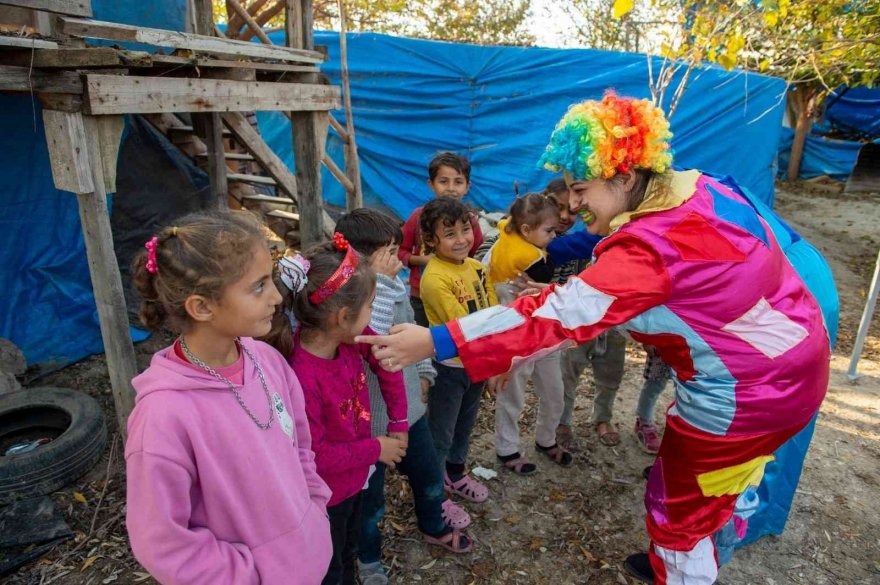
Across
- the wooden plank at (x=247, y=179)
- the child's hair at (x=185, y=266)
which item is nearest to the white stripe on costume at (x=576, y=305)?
the child's hair at (x=185, y=266)

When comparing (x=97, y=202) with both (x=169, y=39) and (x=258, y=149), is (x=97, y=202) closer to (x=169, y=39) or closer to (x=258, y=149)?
(x=169, y=39)

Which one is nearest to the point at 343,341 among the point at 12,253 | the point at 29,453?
the point at 29,453

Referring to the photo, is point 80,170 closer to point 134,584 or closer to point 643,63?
point 134,584

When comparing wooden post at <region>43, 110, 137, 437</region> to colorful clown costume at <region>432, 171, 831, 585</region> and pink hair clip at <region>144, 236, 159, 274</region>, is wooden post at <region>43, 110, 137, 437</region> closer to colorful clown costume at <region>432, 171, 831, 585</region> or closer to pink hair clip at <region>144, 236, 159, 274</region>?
pink hair clip at <region>144, 236, 159, 274</region>

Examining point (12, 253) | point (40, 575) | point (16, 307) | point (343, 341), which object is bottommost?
point (40, 575)

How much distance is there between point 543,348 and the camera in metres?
1.84

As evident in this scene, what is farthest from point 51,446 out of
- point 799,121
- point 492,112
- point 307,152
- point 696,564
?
point 799,121

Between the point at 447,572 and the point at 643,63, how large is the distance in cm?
723

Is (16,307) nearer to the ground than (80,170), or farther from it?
nearer to the ground

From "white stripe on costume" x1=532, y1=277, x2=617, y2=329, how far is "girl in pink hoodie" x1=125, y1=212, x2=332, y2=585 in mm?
873

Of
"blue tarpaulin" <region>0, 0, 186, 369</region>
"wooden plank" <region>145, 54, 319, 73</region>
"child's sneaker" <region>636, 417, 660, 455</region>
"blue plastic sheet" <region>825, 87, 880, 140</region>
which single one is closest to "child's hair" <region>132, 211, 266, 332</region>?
"wooden plank" <region>145, 54, 319, 73</region>

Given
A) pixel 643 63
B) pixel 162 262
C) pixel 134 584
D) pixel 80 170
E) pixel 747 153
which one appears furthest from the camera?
pixel 747 153

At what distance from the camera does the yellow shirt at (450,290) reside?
2.64 metres

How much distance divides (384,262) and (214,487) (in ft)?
3.91
